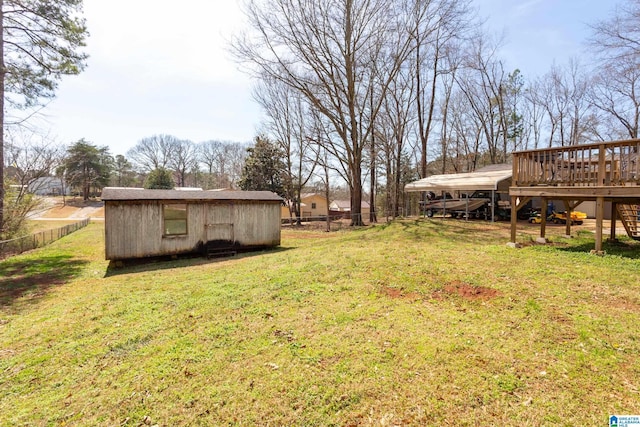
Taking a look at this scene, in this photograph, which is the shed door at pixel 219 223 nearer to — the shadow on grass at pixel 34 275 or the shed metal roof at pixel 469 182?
the shadow on grass at pixel 34 275

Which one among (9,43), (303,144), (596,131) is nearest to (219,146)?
(303,144)

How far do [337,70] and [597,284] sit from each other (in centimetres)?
1644

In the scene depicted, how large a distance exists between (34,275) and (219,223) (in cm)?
534

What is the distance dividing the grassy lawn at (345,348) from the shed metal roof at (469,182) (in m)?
7.91

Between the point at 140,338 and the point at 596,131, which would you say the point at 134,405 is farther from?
the point at 596,131

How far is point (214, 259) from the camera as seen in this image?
418 inches

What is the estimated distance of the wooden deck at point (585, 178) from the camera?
6379mm

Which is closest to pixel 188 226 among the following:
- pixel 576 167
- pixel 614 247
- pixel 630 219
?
pixel 576 167

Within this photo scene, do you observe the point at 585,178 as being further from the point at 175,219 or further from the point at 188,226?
the point at 175,219

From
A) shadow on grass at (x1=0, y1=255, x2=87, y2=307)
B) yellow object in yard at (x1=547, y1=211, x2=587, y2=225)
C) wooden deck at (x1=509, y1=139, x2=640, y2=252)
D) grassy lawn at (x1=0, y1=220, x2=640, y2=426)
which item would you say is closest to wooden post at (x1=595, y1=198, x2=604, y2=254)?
wooden deck at (x1=509, y1=139, x2=640, y2=252)

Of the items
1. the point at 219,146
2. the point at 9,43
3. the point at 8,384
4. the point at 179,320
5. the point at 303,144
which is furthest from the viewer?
the point at 219,146

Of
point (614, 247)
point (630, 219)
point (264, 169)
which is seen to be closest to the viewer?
point (614, 247)

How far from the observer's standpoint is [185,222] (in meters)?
10.8

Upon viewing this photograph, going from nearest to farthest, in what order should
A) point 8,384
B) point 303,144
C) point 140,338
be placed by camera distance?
1. point 8,384
2. point 140,338
3. point 303,144
